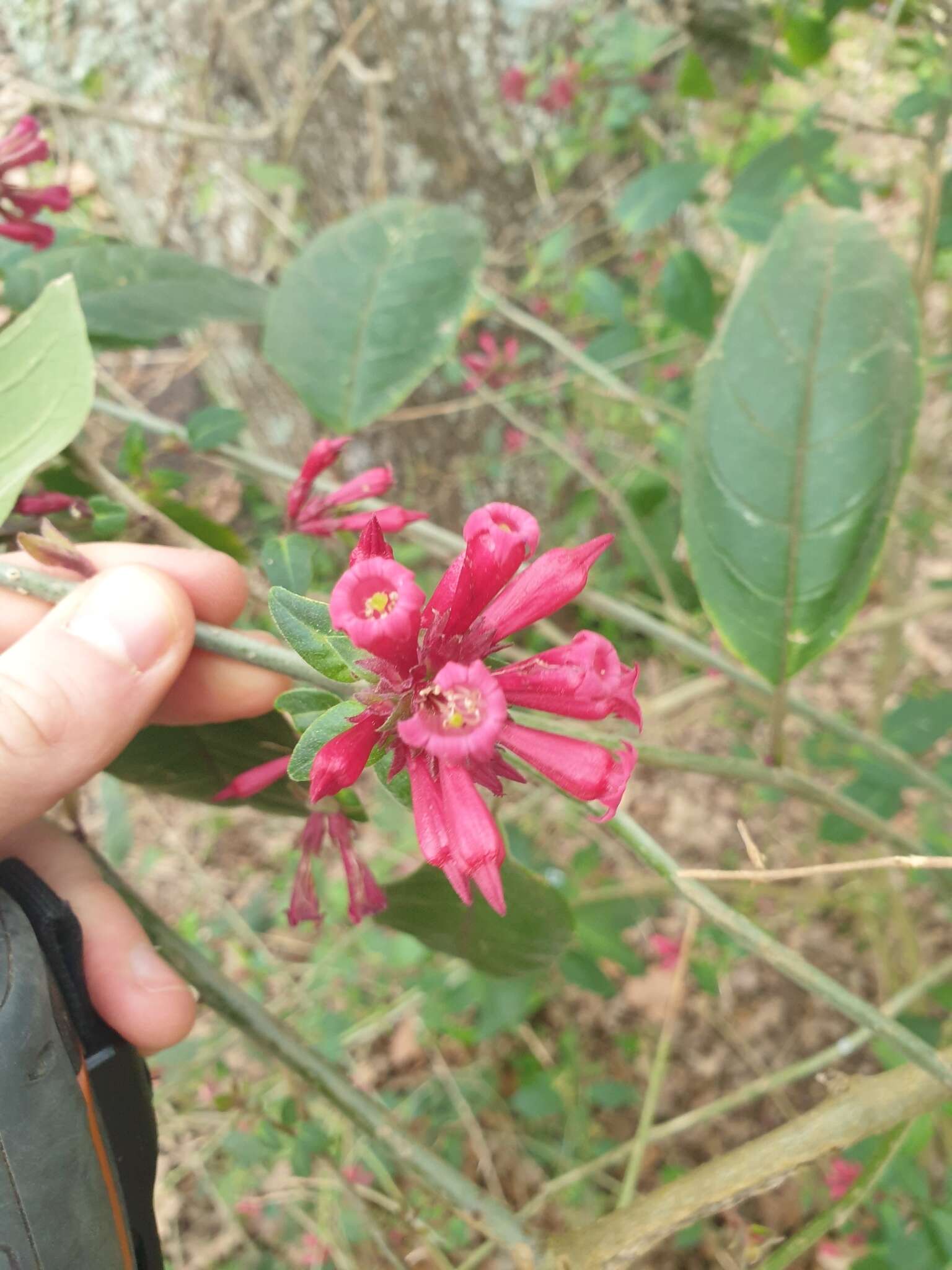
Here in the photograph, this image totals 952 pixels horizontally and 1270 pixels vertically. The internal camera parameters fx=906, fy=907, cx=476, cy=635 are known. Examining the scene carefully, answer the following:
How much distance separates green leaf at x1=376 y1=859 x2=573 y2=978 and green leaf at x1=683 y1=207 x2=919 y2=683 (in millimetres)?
458

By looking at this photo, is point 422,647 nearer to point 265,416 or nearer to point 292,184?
point 292,184

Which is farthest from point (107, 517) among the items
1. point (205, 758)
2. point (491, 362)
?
point (491, 362)

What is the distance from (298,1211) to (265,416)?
2723 millimetres

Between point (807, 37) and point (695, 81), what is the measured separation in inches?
10.7

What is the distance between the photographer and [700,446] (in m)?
1.30

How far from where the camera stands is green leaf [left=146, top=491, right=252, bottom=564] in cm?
146

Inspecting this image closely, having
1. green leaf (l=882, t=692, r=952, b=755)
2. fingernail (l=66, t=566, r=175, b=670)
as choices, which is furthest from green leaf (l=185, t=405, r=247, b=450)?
green leaf (l=882, t=692, r=952, b=755)

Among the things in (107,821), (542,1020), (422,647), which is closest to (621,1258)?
(422,647)

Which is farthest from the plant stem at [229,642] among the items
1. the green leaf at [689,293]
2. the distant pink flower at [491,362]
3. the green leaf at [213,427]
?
the distant pink flower at [491,362]

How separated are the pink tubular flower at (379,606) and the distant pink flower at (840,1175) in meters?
2.13

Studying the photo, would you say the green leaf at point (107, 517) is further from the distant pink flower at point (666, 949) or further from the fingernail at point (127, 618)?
the distant pink flower at point (666, 949)

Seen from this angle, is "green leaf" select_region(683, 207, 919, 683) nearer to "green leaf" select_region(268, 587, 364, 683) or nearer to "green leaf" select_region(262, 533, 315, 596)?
"green leaf" select_region(262, 533, 315, 596)

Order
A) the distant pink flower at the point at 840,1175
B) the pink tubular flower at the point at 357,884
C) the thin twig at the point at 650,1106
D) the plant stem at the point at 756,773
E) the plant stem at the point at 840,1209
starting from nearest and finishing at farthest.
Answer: the plant stem at the point at 840,1209
the plant stem at the point at 756,773
the pink tubular flower at the point at 357,884
the thin twig at the point at 650,1106
the distant pink flower at the point at 840,1175

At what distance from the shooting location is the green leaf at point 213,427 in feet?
5.36
